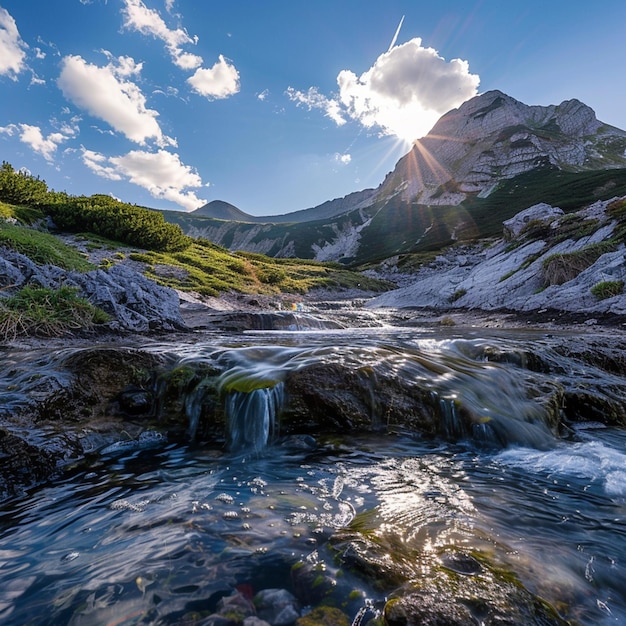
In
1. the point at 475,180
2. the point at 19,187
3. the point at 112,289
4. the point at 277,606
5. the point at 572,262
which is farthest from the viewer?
the point at 475,180

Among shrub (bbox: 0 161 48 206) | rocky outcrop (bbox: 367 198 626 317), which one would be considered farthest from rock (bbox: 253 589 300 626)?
shrub (bbox: 0 161 48 206)

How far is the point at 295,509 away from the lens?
9.92 feet

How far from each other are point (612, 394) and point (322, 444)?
210 inches

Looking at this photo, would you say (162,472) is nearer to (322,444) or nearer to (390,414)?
(322,444)

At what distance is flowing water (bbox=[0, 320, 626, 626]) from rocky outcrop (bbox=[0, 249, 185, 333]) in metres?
4.29

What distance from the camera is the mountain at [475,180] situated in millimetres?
88312

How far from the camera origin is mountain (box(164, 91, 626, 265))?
88.3 metres

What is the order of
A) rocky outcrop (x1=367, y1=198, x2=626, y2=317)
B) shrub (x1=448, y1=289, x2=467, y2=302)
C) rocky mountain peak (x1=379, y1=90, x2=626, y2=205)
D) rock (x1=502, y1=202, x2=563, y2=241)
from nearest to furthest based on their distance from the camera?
rocky outcrop (x1=367, y1=198, x2=626, y2=317) < shrub (x1=448, y1=289, x2=467, y2=302) < rock (x1=502, y1=202, x2=563, y2=241) < rocky mountain peak (x1=379, y1=90, x2=626, y2=205)

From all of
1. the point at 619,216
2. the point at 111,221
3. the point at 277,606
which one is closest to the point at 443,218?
the point at 619,216

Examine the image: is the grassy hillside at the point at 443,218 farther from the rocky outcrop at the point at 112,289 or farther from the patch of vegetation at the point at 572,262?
the rocky outcrop at the point at 112,289

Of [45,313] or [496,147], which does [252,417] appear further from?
[496,147]

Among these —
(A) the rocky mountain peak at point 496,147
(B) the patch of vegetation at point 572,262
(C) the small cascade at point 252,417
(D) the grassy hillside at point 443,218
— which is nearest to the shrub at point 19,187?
(C) the small cascade at point 252,417

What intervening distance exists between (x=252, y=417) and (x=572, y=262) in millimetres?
16305

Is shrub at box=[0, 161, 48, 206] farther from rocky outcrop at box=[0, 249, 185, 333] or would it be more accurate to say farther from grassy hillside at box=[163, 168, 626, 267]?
grassy hillside at box=[163, 168, 626, 267]
